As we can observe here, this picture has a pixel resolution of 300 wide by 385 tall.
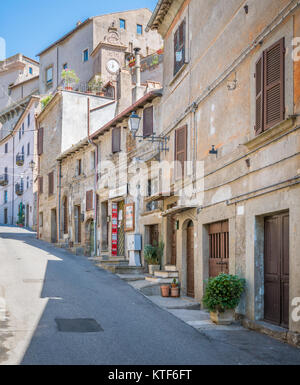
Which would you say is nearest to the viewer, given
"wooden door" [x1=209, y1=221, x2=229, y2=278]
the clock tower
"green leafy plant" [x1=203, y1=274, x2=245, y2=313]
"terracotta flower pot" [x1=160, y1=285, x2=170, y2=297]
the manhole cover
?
the manhole cover

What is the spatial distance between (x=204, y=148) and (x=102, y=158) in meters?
11.9

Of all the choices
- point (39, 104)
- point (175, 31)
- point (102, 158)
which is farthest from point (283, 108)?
point (39, 104)

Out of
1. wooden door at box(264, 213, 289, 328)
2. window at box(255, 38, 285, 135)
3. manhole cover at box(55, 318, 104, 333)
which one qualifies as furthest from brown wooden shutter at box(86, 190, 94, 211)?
window at box(255, 38, 285, 135)

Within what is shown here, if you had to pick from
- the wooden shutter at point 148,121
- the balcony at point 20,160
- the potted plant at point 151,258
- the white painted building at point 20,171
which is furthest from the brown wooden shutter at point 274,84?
the balcony at point 20,160

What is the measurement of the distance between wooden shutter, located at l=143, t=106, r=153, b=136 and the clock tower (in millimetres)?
21361

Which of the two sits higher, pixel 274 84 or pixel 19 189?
pixel 19 189

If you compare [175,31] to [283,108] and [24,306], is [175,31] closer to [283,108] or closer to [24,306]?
[283,108]

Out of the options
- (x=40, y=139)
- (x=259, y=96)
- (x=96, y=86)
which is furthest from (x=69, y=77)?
(x=259, y=96)

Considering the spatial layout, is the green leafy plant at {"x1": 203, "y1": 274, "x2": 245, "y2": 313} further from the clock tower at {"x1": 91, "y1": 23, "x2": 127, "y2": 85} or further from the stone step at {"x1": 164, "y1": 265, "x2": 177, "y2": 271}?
the clock tower at {"x1": 91, "y1": 23, "x2": 127, "y2": 85}

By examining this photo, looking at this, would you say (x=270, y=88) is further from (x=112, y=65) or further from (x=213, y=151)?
(x=112, y=65)

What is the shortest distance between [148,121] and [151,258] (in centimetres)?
540

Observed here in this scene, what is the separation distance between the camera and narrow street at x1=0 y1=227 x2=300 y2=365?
7.55m

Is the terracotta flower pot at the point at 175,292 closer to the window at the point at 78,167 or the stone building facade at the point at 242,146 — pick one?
the stone building facade at the point at 242,146

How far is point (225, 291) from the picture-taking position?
1041 cm
